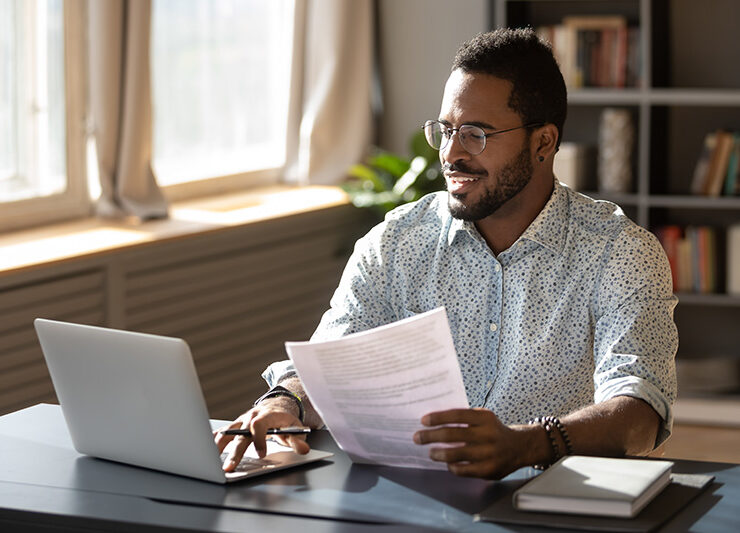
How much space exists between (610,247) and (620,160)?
244cm

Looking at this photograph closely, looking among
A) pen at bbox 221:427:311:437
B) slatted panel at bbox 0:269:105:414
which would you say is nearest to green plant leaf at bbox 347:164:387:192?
slatted panel at bbox 0:269:105:414

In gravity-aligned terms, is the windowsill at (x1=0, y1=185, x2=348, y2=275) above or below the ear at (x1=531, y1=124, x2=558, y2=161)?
below

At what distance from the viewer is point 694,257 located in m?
4.41

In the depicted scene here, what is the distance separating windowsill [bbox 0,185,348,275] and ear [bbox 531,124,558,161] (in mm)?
1486

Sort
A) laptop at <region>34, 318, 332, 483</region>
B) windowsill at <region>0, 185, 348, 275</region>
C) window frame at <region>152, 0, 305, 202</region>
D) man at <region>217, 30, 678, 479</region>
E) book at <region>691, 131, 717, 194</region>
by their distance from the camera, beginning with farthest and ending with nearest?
window frame at <region>152, 0, 305, 202</region>, book at <region>691, 131, 717, 194</region>, windowsill at <region>0, 185, 348, 275</region>, man at <region>217, 30, 678, 479</region>, laptop at <region>34, 318, 332, 483</region>

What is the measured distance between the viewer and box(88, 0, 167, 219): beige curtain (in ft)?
11.9

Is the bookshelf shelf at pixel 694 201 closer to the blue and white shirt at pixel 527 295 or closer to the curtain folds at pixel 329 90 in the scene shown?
the curtain folds at pixel 329 90

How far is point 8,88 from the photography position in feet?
11.6

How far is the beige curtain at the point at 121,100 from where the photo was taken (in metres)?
3.62

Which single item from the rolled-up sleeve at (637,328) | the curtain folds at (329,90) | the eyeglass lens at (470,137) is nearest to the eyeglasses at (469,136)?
the eyeglass lens at (470,137)

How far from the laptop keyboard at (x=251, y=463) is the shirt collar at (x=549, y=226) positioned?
64cm

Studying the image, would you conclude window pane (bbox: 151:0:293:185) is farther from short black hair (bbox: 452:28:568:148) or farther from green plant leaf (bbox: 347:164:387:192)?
short black hair (bbox: 452:28:568:148)

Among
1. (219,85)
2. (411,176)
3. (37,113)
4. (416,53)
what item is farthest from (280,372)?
(416,53)

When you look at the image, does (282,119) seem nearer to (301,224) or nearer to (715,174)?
(301,224)
